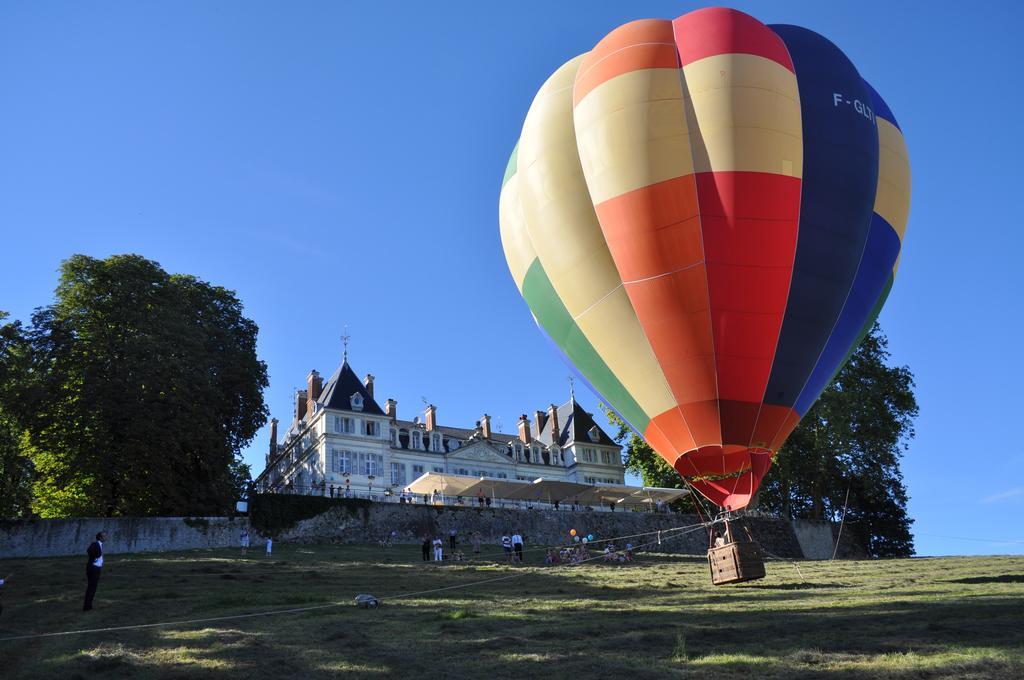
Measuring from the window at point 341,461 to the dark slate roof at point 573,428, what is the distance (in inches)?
787

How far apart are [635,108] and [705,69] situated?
156 cm

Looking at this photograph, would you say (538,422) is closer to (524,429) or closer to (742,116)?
(524,429)

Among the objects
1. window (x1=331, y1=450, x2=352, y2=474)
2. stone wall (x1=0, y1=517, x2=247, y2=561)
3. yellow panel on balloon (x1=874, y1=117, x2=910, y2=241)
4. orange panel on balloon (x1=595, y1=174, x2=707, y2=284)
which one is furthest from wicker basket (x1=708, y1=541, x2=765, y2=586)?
window (x1=331, y1=450, x2=352, y2=474)

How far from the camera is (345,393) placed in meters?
53.0

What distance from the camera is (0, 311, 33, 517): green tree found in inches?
1139

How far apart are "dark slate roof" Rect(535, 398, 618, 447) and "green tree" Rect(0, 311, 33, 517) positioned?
134ft

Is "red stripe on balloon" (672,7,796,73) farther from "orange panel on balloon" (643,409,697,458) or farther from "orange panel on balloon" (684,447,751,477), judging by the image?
"orange panel on balloon" (684,447,751,477)

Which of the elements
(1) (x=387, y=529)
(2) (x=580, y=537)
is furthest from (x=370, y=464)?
(2) (x=580, y=537)

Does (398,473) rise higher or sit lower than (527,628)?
higher

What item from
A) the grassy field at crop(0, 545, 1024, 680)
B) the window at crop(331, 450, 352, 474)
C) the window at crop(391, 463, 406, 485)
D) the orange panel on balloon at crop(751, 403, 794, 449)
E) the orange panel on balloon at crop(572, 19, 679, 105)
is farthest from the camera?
the window at crop(391, 463, 406, 485)

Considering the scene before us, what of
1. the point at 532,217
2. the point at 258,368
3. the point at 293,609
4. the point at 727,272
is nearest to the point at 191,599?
the point at 293,609

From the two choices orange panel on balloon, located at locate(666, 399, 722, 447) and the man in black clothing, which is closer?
the man in black clothing

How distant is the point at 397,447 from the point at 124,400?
25.2 m

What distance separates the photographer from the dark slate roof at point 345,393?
171ft
